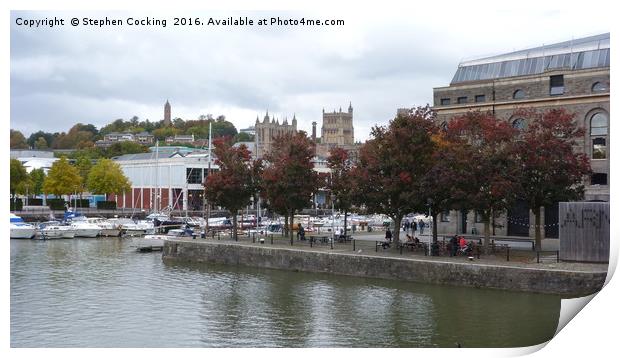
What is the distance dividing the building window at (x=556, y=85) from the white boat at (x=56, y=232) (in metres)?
38.8

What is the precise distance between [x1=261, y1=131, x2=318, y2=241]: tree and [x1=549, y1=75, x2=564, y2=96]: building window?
50.0ft

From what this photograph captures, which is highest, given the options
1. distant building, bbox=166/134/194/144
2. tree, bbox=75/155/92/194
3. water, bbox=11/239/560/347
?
distant building, bbox=166/134/194/144

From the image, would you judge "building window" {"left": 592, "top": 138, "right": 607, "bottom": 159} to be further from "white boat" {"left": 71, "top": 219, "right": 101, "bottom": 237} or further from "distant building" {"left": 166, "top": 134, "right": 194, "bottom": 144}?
"distant building" {"left": 166, "top": 134, "right": 194, "bottom": 144}

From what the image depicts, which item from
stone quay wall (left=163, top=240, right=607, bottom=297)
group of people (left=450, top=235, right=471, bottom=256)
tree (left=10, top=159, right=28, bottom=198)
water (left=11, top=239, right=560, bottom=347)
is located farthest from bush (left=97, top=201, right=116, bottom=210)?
group of people (left=450, top=235, right=471, bottom=256)

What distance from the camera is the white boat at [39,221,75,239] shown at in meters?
57.4

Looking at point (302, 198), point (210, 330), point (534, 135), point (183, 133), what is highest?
point (183, 133)

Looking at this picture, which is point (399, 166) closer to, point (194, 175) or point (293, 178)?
point (293, 178)

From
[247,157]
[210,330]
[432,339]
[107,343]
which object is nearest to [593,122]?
[247,157]

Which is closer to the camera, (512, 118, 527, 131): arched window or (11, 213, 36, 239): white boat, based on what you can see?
(512, 118, 527, 131): arched window

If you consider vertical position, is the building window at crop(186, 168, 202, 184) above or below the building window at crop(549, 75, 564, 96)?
below

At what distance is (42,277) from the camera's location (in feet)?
108

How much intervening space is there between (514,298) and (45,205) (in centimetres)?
7447

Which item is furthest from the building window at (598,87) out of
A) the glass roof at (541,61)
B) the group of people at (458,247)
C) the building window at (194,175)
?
the building window at (194,175)
